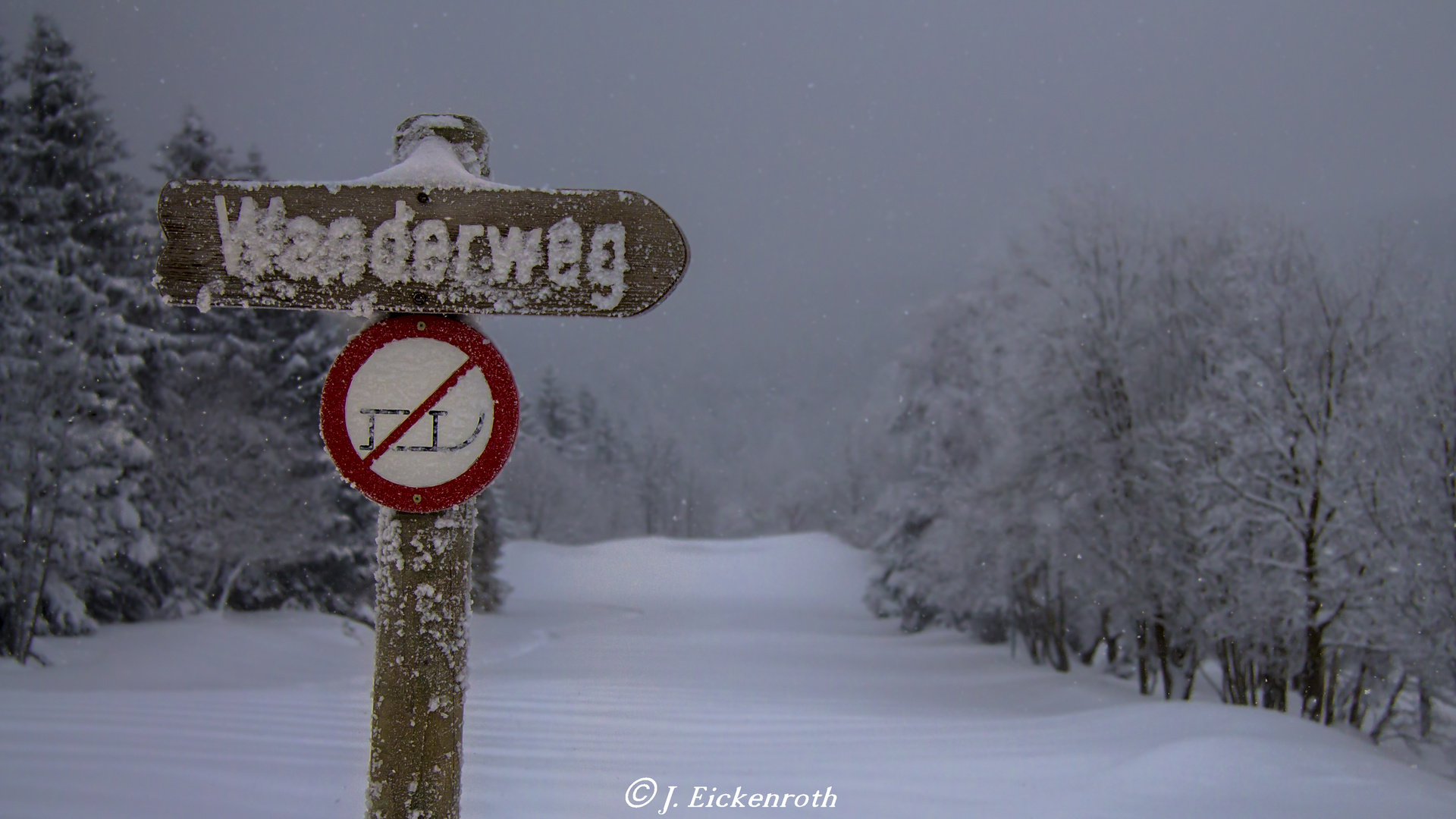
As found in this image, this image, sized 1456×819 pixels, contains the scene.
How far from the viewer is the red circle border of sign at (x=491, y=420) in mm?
1651

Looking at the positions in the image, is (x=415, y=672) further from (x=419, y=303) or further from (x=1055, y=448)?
(x=1055, y=448)

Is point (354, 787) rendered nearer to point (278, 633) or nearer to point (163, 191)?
point (163, 191)

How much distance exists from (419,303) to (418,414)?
230 millimetres

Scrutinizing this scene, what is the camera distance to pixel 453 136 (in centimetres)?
186

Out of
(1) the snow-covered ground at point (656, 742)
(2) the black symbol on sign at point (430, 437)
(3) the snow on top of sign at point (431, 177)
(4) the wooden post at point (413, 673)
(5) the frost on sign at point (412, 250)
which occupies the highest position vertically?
(3) the snow on top of sign at point (431, 177)

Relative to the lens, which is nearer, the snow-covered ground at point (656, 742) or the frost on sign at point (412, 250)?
the frost on sign at point (412, 250)

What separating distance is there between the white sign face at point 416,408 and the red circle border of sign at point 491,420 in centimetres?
1

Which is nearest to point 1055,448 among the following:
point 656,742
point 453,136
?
point 656,742

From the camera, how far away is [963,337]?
22.5 meters

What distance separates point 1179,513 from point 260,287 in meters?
14.2

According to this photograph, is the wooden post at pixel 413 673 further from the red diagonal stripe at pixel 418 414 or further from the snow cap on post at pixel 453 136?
the snow cap on post at pixel 453 136

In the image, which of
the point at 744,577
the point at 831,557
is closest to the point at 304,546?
the point at 744,577

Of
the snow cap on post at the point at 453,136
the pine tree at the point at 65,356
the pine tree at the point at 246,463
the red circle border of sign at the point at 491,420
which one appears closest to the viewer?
the red circle border of sign at the point at 491,420

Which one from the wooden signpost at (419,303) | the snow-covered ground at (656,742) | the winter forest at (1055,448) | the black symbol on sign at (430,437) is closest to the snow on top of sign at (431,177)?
the wooden signpost at (419,303)
